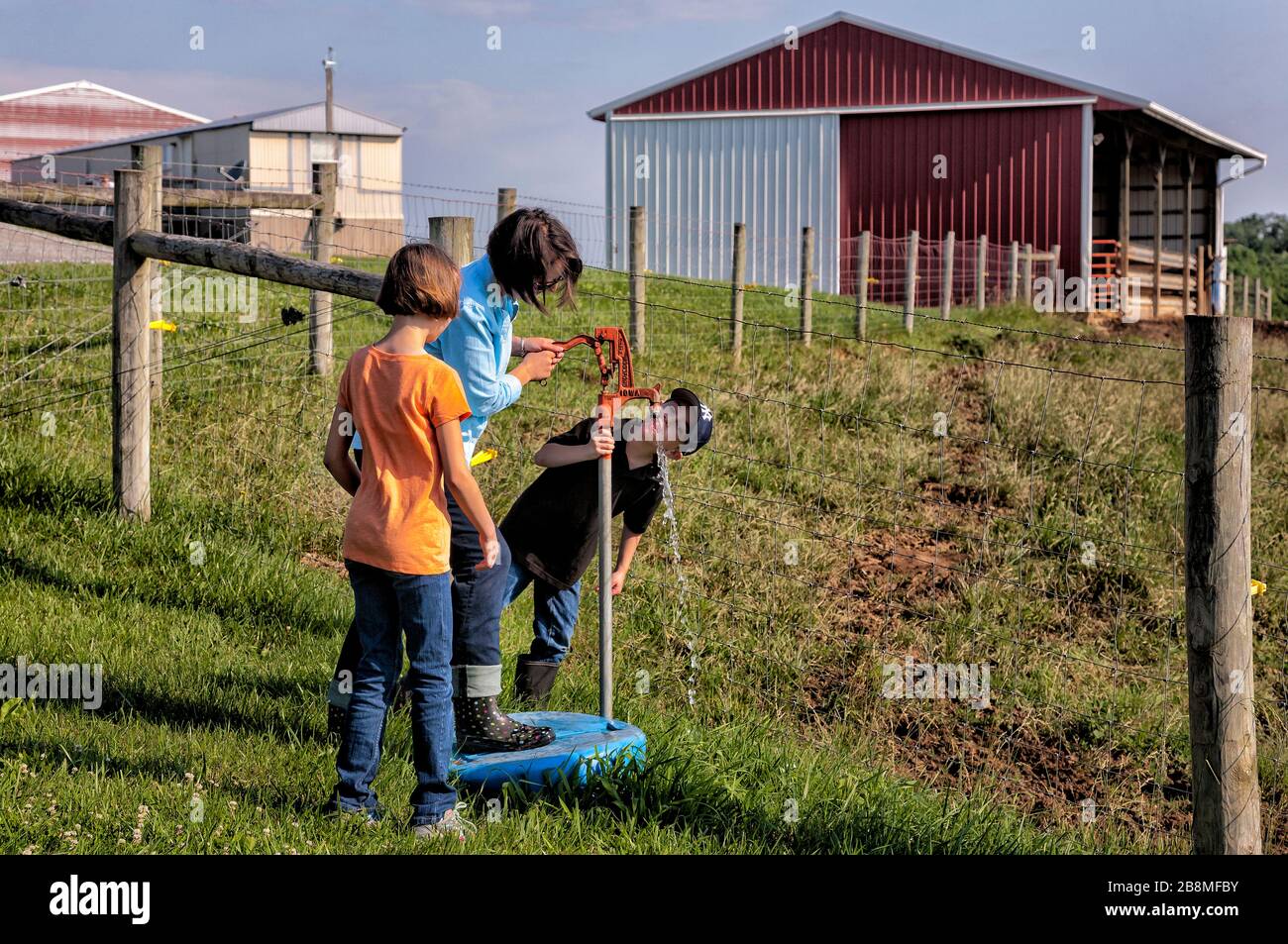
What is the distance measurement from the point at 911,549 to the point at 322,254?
16.9ft

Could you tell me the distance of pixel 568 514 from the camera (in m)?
4.75

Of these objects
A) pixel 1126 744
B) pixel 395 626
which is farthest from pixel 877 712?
pixel 395 626

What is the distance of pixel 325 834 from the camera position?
11.4 ft

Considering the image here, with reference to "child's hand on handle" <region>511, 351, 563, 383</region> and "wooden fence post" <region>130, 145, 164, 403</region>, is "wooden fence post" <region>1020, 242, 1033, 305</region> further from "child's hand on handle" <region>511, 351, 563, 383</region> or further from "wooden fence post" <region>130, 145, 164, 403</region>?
"child's hand on handle" <region>511, 351, 563, 383</region>

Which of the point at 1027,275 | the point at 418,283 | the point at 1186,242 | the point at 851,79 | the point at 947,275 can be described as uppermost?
the point at 851,79

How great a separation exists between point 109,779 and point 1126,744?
4.45 metres

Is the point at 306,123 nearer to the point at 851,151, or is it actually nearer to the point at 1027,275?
the point at 851,151

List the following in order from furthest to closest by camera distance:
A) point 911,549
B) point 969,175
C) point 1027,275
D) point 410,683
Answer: point 969,175, point 1027,275, point 911,549, point 410,683

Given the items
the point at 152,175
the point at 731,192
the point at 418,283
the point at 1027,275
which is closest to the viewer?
the point at 418,283

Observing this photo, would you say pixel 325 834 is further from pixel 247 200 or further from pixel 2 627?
pixel 247 200

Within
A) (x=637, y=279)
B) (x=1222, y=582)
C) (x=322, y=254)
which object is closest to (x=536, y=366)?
(x=1222, y=582)

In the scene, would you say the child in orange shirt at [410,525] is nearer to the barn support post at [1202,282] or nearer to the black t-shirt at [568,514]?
the black t-shirt at [568,514]

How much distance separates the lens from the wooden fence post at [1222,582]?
3920 mm

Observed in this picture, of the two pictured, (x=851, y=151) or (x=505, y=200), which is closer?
(x=505, y=200)
